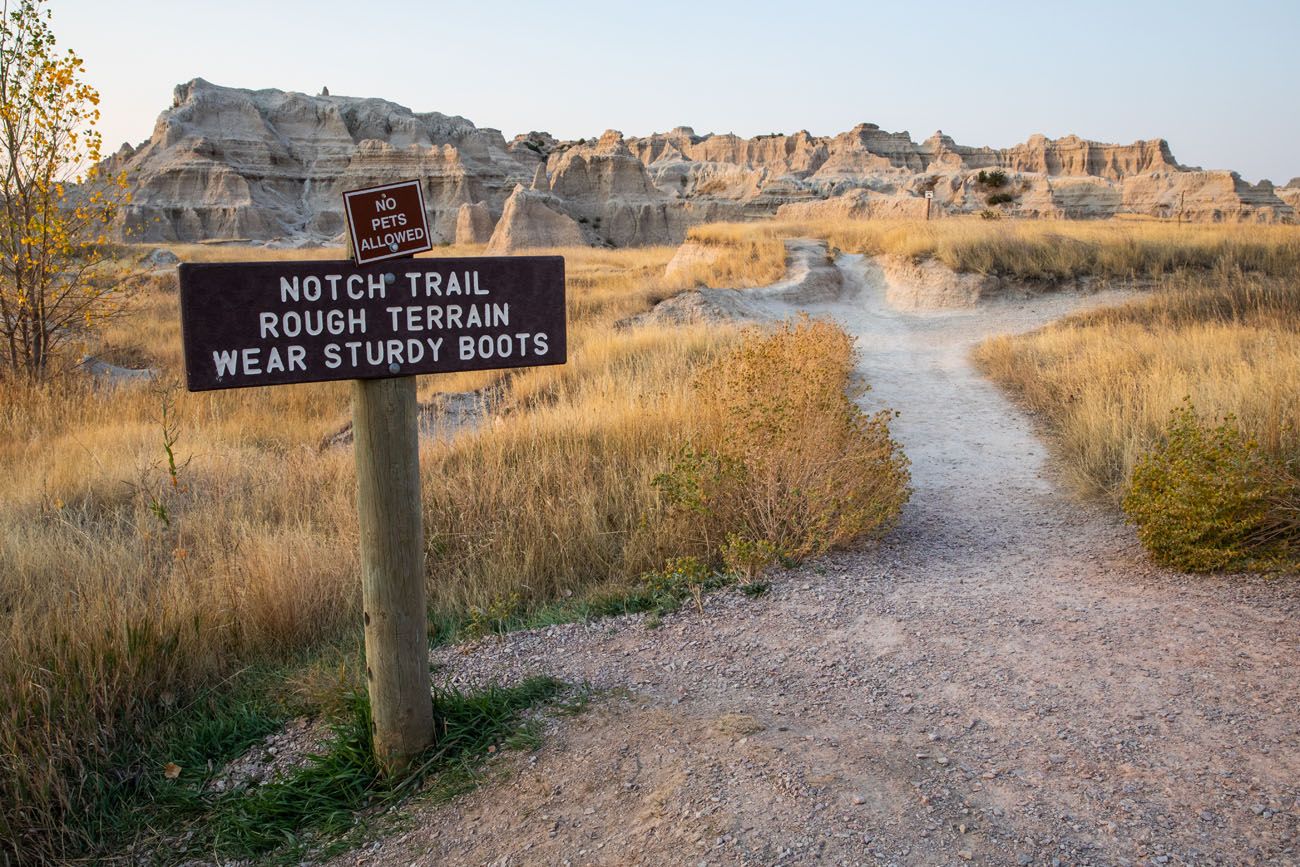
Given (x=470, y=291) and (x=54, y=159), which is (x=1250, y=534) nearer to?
(x=470, y=291)

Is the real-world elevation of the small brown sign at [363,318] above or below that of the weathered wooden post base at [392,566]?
above

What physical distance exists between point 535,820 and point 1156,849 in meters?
1.74

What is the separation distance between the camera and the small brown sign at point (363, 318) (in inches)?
101

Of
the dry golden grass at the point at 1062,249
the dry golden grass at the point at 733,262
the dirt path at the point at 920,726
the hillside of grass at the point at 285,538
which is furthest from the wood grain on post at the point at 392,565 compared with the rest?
the dry golden grass at the point at 1062,249

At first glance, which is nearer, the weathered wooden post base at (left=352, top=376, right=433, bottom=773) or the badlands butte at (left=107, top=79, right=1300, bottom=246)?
the weathered wooden post base at (left=352, top=376, right=433, bottom=773)

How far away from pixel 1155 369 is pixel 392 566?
25.2 ft

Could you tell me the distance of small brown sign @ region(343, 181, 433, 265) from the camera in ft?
8.91

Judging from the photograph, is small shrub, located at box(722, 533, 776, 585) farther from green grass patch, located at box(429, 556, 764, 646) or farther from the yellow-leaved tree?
the yellow-leaved tree

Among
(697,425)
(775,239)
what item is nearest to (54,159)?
(697,425)

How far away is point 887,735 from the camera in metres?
2.99

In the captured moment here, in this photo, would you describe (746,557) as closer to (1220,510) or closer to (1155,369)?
(1220,510)

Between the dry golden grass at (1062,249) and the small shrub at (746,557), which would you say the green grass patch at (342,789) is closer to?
the small shrub at (746,557)

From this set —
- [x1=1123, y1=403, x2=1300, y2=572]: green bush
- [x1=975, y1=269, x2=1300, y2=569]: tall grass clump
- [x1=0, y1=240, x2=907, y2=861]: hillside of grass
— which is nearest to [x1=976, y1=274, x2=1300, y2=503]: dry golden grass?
[x1=975, y1=269, x2=1300, y2=569]: tall grass clump

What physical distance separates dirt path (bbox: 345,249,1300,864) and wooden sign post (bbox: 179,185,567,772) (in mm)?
524
